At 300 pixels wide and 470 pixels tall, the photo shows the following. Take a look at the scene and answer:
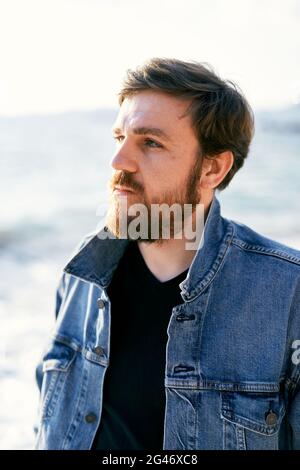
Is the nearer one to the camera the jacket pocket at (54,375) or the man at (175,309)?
the man at (175,309)

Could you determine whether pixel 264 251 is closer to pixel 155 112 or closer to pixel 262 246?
pixel 262 246

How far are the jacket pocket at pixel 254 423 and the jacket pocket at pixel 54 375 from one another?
682 millimetres

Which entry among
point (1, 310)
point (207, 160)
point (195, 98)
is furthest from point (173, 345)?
point (1, 310)

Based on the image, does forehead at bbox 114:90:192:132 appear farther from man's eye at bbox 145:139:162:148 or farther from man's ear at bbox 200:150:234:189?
man's ear at bbox 200:150:234:189

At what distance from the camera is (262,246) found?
229 centimetres

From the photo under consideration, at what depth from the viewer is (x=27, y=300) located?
5.98m

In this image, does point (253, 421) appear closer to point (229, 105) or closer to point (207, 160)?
point (207, 160)

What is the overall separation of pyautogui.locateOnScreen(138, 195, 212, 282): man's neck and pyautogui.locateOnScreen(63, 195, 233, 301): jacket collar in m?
→ 0.09

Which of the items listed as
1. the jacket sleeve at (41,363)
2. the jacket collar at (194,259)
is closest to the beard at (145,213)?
the jacket collar at (194,259)

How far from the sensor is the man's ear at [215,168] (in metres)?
2.56

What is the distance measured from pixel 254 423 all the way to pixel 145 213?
0.86m

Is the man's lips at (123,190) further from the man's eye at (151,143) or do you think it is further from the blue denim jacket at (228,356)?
the blue denim jacket at (228,356)

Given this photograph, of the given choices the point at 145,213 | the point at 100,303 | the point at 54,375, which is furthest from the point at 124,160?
the point at 54,375

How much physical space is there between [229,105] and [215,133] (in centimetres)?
15
